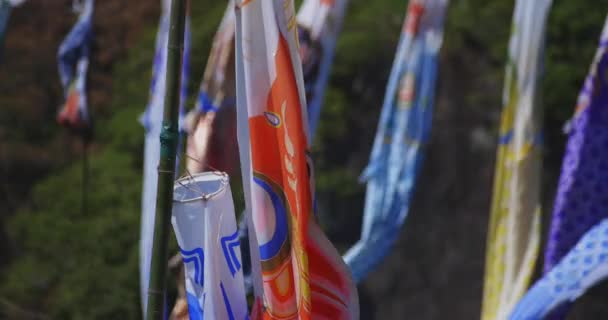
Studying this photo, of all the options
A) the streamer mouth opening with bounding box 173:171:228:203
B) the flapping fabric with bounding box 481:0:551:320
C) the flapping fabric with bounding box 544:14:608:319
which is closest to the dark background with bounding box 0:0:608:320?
the flapping fabric with bounding box 481:0:551:320

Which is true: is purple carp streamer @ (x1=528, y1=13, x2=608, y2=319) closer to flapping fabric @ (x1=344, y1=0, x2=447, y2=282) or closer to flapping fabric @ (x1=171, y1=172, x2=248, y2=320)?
flapping fabric @ (x1=344, y1=0, x2=447, y2=282)

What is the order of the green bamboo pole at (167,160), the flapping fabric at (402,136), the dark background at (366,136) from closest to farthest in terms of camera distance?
the green bamboo pole at (167,160) → the flapping fabric at (402,136) → the dark background at (366,136)

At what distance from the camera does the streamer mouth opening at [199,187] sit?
2.96 meters

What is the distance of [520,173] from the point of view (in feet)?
17.5

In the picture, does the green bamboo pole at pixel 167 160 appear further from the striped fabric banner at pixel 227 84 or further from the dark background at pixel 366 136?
the dark background at pixel 366 136

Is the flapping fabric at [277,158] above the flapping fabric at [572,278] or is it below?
above

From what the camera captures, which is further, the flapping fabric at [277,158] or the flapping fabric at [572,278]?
the flapping fabric at [572,278]

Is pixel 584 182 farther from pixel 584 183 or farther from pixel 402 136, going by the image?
pixel 402 136

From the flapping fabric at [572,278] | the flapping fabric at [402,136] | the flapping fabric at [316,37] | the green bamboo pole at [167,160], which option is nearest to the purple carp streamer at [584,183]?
the flapping fabric at [572,278]

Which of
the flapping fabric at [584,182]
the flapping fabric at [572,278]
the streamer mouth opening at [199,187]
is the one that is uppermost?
the streamer mouth opening at [199,187]

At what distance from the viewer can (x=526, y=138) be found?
5359 mm

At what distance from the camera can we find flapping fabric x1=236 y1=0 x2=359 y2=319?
9.70ft

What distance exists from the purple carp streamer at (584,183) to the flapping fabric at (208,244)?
241 cm

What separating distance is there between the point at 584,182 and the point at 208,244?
2.57m
